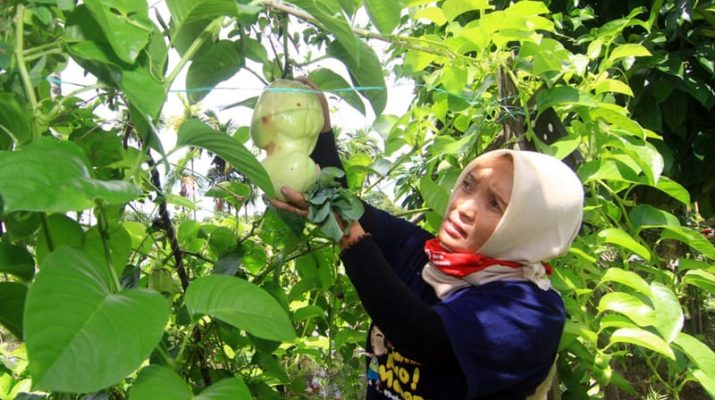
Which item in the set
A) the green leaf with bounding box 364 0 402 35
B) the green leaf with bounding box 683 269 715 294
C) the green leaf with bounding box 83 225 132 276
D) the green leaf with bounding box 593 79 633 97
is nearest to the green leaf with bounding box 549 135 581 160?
the green leaf with bounding box 593 79 633 97

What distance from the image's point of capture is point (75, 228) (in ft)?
2.14

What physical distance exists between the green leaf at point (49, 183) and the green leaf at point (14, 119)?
4.3 inches

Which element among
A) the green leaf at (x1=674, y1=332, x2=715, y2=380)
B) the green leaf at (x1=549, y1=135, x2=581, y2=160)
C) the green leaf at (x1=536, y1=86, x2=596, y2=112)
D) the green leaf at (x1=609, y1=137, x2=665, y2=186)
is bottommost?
the green leaf at (x1=674, y1=332, x2=715, y2=380)

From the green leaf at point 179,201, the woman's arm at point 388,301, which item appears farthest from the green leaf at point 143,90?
the green leaf at point 179,201

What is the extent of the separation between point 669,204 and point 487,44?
136 cm

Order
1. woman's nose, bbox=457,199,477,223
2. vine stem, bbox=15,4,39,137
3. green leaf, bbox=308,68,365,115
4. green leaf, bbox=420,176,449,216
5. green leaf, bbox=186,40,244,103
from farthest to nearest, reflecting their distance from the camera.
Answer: green leaf, bbox=420,176,449,216 < woman's nose, bbox=457,199,477,223 < green leaf, bbox=308,68,365,115 < green leaf, bbox=186,40,244,103 < vine stem, bbox=15,4,39,137

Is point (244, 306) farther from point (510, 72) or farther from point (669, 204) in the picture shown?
point (669, 204)

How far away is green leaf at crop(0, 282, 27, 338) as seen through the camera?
65 centimetres

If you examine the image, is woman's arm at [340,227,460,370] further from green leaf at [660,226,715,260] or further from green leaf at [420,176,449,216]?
green leaf at [660,226,715,260]

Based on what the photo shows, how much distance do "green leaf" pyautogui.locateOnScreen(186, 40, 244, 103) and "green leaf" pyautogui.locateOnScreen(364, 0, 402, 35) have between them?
185 millimetres

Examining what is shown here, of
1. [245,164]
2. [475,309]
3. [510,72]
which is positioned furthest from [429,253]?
[245,164]

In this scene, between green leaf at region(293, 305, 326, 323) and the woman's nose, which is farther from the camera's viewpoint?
green leaf at region(293, 305, 326, 323)

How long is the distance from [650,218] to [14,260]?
1078mm

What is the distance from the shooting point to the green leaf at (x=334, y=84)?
2.91 ft
